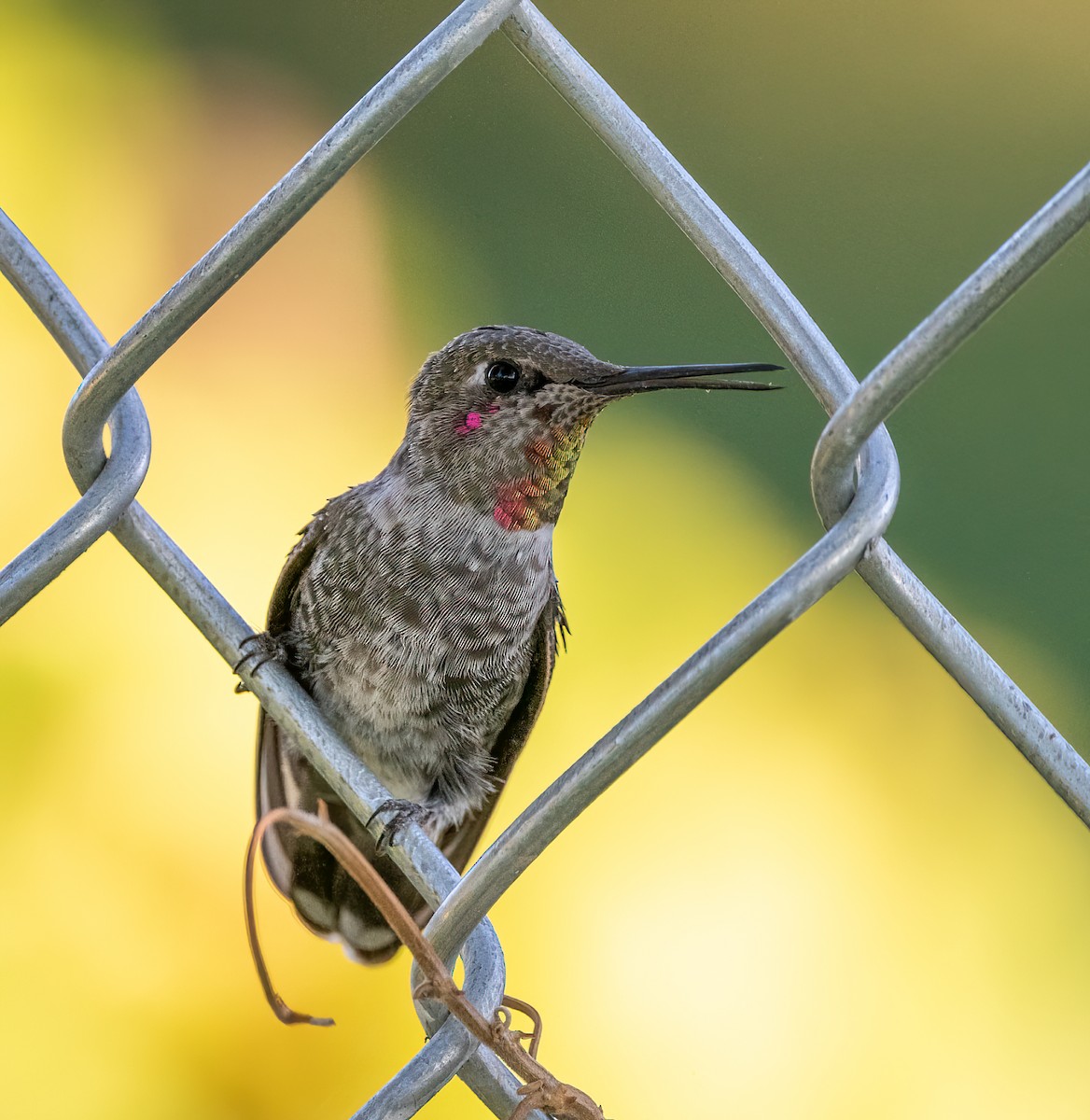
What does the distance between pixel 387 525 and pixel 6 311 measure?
3.52ft

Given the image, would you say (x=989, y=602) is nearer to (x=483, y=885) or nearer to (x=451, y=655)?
(x=451, y=655)

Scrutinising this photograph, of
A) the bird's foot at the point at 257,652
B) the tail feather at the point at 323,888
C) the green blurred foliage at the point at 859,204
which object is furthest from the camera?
the green blurred foliage at the point at 859,204

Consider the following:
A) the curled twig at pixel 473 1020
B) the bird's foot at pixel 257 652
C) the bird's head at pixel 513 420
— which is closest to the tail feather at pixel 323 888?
the bird's foot at pixel 257 652

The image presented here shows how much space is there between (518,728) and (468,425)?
1.17 ft

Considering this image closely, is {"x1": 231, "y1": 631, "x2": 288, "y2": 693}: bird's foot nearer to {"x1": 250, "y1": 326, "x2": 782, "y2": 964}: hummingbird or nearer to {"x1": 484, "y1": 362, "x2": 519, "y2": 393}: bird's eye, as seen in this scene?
{"x1": 250, "y1": 326, "x2": 782, "y2": 964}: hummingbird

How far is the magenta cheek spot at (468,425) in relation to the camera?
50.1 inches

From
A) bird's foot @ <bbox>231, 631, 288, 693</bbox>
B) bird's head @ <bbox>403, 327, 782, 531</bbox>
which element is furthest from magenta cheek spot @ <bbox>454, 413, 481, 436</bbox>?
bird's foot @ <bbox>231, 631, 288, 693</bbox>

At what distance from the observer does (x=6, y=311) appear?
2014mm

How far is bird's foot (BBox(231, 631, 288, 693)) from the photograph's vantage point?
2.28 feet

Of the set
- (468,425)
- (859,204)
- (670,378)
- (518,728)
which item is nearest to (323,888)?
(518,728)

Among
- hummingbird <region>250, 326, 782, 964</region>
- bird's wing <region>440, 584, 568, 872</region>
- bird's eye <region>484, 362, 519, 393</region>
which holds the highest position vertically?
bird's eye <region>484, 362, 519, 393</region>

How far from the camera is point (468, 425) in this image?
1276 mm

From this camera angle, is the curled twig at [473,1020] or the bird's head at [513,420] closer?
the curled twig at [473,1020]

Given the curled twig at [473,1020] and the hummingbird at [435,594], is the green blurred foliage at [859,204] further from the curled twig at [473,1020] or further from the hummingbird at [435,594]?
the curled twig at [473,1020]
